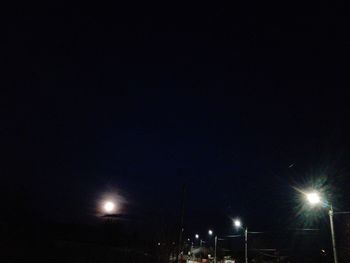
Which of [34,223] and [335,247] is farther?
[34,223]

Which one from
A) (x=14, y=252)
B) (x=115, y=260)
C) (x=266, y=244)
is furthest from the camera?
(x=266, y=244)

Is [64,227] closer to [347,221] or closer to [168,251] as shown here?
[168,251]

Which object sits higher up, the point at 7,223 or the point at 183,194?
the point at 183,194

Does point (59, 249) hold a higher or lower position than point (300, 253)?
lower

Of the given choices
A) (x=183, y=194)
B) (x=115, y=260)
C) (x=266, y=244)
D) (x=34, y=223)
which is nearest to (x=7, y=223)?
(x=34, y=223)

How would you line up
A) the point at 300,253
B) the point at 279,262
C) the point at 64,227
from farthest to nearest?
the point at 300,253
the point at 279,262
the point at 64,227

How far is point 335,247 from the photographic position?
47.2 ft

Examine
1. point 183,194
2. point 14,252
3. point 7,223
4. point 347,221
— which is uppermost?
point 347,221

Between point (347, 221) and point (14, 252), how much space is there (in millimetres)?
48984

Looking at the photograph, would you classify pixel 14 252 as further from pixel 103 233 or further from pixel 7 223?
pixel 103 233

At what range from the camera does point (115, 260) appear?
33.7 m

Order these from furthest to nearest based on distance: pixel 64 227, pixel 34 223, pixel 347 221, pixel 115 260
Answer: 1. pixel 64 227
2. pixel 347 221
3. pixel 34 223
4. pixel 115 260

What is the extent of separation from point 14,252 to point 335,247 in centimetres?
2431

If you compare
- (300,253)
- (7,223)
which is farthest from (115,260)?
(300,253)
